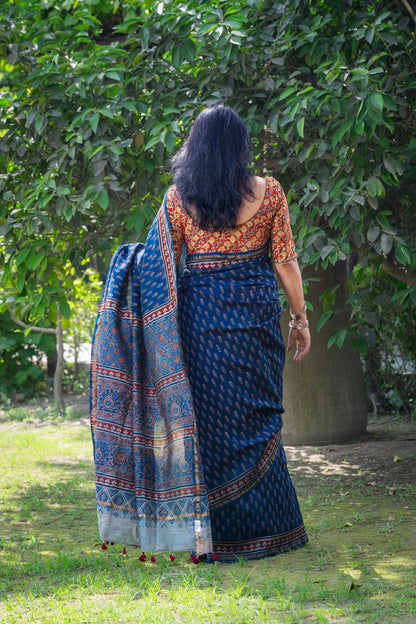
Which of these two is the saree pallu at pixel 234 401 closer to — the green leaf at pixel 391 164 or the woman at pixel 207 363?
the woman at pixel 207 363

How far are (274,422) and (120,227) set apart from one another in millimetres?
2250

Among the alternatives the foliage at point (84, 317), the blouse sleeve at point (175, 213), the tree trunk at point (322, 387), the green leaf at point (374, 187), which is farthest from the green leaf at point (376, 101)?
the foliage at point (84, 317)

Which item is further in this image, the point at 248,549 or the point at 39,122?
the point at 39,122

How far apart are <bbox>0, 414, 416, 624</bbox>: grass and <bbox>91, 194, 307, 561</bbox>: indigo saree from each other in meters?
0.21

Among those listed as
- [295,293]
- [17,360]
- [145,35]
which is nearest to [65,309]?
[145,35]

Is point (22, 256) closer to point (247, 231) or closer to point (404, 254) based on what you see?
point (247, 231)

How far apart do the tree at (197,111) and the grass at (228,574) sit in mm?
1026

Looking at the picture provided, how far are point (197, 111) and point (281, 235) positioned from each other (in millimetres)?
1243

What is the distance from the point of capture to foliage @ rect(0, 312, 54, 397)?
9.71m

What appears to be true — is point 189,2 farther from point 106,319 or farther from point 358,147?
point 106,319

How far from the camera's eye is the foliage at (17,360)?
31.9ft

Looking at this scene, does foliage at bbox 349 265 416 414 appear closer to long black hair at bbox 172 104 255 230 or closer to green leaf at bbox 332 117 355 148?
green leaf at bbox 332 117 355 148

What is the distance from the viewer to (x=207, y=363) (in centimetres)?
323

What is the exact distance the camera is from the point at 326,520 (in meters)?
3.82
